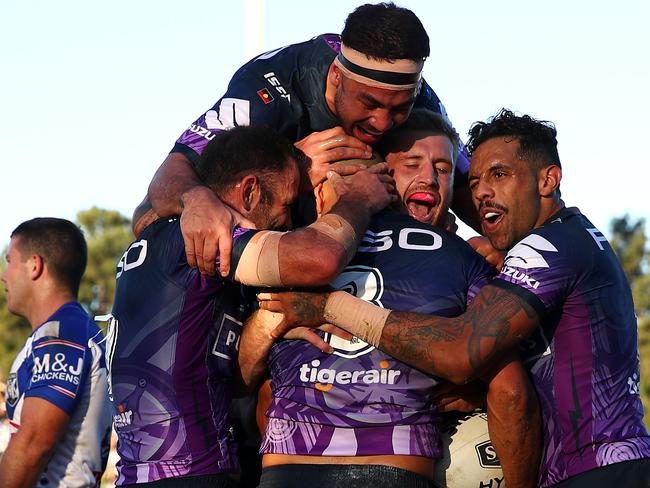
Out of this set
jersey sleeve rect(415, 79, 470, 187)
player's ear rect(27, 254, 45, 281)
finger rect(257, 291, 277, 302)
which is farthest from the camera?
player's ear rect(27, 254, 45, 281)

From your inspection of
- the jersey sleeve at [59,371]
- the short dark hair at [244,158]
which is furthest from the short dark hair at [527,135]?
the jersey sleeve at [59,371]

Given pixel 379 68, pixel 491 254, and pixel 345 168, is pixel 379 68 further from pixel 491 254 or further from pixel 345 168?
pixel 491 254

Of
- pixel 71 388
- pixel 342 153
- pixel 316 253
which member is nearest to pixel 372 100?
pixel 342 153

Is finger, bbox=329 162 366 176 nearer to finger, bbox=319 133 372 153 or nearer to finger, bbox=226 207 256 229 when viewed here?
finger, bbox=319 133 372 153

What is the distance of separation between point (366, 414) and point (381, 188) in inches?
44.7

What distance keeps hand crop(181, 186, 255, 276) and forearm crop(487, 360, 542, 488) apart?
131cm

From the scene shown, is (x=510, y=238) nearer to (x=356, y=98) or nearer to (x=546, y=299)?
(x=546, y=299)

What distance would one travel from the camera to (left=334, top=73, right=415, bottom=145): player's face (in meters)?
5.27

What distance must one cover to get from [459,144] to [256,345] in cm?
185

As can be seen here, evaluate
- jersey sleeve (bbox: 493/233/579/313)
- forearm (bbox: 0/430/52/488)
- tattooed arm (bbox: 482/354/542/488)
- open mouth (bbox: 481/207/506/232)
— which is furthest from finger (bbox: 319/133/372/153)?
forearm (bbox: 0/430/52/488)

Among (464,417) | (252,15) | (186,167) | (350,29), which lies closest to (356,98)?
(350,29)

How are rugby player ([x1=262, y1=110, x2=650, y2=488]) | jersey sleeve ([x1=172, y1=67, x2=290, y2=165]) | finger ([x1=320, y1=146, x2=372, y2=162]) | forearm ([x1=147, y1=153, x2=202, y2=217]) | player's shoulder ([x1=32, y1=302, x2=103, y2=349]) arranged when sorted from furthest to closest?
player's shoulder ([x1=32, y1=302, x2=103, y2=349]), jersey sleeve ([x1=172, y1=67, x2=290, y2=165]), finger ([x1=320, y1=146, x2=372, y2=162]), forearm ([x1=147, y1=153, x2=202, y2=217]), rugby player ([x1=262, y1=110, x2=650, y2=488])

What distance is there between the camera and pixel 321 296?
15.3ft

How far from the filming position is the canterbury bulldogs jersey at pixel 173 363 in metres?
4.65
